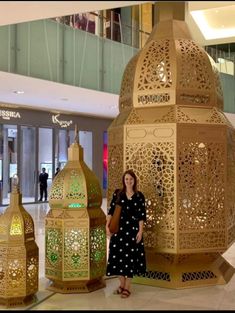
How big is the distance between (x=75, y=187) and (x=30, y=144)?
39.8 ft

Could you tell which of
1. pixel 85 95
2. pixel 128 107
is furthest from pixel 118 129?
pixel 85 95

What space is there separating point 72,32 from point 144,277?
821 centimetres

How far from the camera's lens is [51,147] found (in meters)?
17.8

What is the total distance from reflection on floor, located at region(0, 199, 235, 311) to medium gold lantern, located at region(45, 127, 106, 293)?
7.2 inches

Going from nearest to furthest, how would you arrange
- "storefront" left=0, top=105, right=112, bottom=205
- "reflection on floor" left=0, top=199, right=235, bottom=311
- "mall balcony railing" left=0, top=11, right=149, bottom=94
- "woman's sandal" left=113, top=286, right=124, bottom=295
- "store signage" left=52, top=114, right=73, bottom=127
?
"reflection on floor" left=0, top=199, right=235, bottom=311, "woman's sandal" left=113, top=286, right=124, bottom=295, "mall balcony railing" left=0, top=11, right=149, bottom=94, "storefront" left=0, top=105, right=112, bottom=205, "store signage" left=52, top=114, right=73, bottom=127

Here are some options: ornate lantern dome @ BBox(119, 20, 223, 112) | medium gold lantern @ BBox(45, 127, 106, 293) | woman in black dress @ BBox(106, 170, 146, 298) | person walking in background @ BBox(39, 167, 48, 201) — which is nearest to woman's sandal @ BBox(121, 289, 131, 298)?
woman in black dress @ BBox(106, 170, 146, 298)

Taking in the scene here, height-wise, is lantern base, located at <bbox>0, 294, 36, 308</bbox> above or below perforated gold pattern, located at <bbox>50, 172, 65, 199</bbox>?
below

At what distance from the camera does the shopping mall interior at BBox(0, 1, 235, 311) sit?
491 cm

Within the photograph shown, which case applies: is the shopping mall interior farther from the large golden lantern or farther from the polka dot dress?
the polka dot dress

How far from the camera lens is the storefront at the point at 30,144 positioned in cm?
1595

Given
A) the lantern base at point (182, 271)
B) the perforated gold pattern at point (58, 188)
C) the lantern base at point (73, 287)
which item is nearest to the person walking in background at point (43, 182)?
the lantern base at point (182, 271)

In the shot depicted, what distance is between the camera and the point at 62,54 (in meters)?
11.9

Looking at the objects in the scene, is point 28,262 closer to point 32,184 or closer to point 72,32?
point 72,32

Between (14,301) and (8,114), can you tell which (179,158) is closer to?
(14,301)
